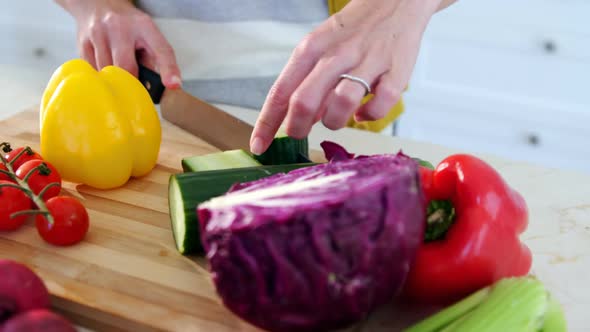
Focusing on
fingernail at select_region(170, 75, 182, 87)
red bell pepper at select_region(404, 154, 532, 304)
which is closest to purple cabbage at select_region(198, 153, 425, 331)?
red bell pepper at select_region(404, 154, 532, 304)

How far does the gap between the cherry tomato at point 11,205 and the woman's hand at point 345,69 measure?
471 mm

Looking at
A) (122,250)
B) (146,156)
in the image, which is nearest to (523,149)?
(146,156)

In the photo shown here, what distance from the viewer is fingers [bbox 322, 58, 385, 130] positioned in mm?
1219

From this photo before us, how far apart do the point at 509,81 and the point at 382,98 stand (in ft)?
6.21

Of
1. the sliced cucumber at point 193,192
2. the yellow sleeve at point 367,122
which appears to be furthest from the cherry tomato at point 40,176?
the yellow sleeve at point 367,122

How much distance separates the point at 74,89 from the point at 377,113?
0.67 metres

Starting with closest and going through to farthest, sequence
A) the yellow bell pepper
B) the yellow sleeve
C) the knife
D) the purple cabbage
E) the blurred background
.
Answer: the purple cabbage, the yellow bell pepper, the knife, the yellow sleeve, the blurred background

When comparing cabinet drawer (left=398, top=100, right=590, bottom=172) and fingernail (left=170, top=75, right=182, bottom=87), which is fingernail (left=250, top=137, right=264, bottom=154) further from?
cabinet drawer (left=398, top=100, right=590, bottom=172)

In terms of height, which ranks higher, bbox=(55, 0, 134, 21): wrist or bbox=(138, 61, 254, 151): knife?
bbox=(55, 0, 134, 21): wrist

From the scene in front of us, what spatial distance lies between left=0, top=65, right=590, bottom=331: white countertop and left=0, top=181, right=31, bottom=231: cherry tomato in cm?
77

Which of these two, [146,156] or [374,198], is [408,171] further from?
[146,156]

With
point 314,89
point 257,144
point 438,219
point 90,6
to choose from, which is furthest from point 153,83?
point 438,219

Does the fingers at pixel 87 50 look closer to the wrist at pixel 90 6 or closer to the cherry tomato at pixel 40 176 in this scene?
the wrist at pixel 90 6

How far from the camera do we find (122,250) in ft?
4.05
